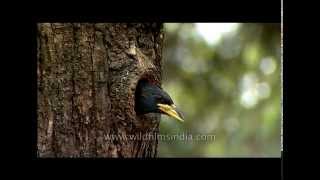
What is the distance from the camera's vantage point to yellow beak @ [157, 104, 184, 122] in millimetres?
3741

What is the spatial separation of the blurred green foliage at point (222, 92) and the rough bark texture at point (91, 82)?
16 centimetres

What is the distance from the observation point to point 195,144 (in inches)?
151

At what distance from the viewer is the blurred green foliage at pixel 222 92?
376 centimetres

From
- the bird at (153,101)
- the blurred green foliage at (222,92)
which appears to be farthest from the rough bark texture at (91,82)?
the blurred green foliage at (222,92)

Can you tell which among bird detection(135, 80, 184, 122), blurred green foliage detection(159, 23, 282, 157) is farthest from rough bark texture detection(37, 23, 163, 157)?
blurred green foliage detection(159, 23, 282, 157)

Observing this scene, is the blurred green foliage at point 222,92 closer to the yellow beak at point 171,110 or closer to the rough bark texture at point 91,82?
the yellow beak at point 171,110

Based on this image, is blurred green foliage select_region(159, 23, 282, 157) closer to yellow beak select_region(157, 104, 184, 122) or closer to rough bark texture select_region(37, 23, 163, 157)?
yellow beak select_region(157, 104, 184, 122)

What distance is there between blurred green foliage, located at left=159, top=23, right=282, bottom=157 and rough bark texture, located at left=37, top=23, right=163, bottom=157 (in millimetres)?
159

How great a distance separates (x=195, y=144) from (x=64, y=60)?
804 millimetres

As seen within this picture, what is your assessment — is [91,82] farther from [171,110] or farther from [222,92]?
[222,92]

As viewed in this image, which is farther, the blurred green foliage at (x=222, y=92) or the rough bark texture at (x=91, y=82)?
the blurred green foliage at (x=222, y=92)
